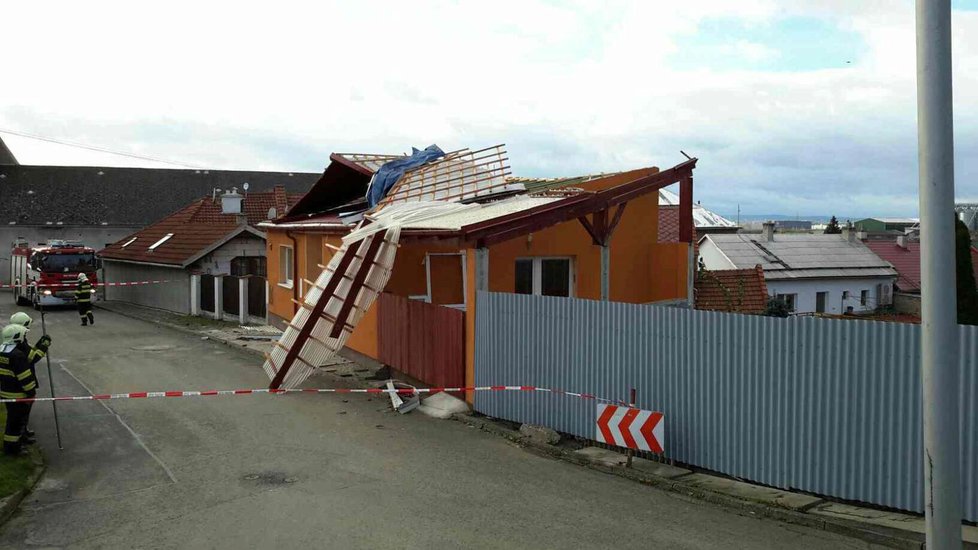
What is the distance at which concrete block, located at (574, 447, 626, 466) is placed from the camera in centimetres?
987

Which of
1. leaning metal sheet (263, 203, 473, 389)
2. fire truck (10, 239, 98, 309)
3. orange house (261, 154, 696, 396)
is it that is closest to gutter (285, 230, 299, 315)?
orange house (261, 154, 696, 396)

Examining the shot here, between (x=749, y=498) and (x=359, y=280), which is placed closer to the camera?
(x=749, y=498)

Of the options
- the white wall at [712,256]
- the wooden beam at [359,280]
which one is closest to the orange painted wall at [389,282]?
the wooden beam at [359,280]

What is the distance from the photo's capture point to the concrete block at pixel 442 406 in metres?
12.6

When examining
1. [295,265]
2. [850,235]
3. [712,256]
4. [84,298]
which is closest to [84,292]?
[84,298]

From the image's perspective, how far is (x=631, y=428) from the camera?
31.7 feet

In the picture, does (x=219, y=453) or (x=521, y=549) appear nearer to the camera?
(x=521, y=549)

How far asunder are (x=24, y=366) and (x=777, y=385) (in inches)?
352

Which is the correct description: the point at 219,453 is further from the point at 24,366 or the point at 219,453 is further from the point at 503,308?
the point at 503,308

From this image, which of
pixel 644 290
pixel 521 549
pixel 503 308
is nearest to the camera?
pixel 521 549

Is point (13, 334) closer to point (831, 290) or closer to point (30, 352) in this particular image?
point (30, 352)

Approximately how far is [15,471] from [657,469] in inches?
293

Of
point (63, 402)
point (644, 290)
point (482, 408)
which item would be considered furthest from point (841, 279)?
point (63, 402)

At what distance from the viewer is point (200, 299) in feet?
94.1
